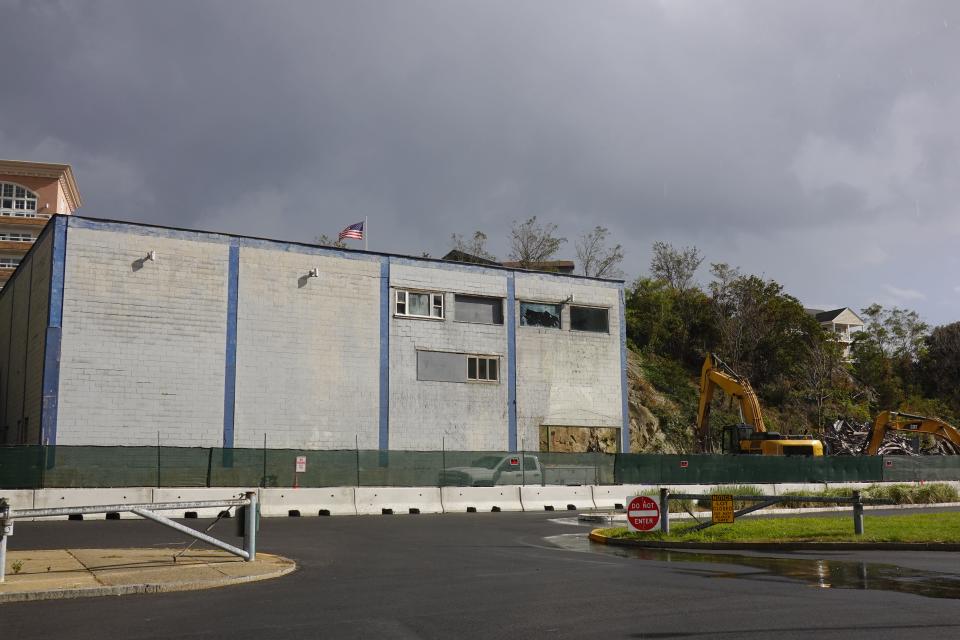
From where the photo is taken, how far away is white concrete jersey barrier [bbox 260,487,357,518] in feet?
86.1

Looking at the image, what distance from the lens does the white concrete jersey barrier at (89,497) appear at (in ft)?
79.4

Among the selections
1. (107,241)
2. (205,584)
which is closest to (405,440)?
(107,241)

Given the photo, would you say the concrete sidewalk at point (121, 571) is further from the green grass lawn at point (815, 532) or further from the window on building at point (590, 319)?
the window on building at point (590, 319)

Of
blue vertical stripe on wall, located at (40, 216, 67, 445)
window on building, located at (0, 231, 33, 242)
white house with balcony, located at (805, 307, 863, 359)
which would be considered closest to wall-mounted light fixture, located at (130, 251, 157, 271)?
blue vertical stripe on wall, located at (40, 216, 67, 445)

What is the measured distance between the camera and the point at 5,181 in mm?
74125

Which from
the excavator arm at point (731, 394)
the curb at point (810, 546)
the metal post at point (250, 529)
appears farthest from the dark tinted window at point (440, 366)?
the metal post at point (250, 529)

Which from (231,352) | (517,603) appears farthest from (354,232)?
(517,603)

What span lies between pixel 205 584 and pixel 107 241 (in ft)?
84.1

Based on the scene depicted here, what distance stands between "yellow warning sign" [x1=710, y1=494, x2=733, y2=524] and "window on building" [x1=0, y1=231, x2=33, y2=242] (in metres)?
71.3

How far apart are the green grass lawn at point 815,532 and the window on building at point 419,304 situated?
2153 centimetres

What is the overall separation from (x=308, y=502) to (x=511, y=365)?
1642 centimetres

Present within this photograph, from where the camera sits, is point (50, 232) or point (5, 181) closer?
point (50, 232)

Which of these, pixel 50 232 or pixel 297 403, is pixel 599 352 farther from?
pixel 50 232

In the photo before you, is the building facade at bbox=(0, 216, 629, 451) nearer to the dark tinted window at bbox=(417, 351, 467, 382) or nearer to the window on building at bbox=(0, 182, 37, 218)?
the dark tinted window at bbox=(417, 351, 467, 382)
